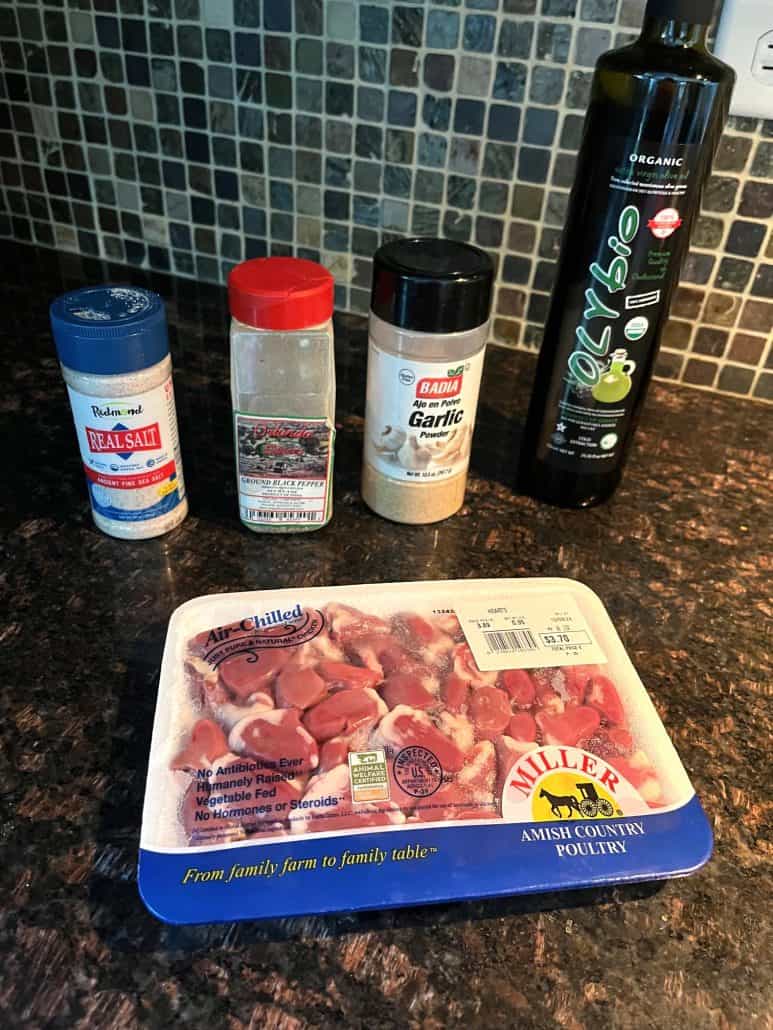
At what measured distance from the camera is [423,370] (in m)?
0.55

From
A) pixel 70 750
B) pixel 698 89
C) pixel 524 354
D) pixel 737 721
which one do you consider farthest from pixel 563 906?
pixel 524 354

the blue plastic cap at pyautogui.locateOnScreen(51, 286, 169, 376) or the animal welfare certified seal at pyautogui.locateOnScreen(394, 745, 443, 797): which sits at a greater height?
the blue plastic cap at pyautogui.locateOnScreen(51, 286, 169, 376)

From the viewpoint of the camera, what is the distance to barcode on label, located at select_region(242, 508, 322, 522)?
0.61m

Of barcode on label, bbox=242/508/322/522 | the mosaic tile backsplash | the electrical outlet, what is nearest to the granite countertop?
barcode on label, bbox=242/508/322/522

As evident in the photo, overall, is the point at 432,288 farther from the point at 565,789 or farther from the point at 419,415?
the point at 565,789

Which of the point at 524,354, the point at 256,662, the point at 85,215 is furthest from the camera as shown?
the point at 85,215

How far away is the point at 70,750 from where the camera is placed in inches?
17.8

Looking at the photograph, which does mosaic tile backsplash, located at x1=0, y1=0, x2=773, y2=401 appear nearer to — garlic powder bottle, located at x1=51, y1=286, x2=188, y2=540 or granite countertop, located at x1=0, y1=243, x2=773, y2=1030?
granite countertop, located at x1=0, y1=243, x2=773, y2=1030

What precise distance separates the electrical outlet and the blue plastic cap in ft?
1.71

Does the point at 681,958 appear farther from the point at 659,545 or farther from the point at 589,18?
the point at 589,18

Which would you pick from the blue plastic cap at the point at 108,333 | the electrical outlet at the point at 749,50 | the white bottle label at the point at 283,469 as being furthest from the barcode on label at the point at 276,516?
the electrical outlet at the point at 749,50

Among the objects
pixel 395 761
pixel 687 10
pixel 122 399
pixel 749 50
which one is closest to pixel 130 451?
pixel 122 399

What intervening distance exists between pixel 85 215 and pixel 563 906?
95 cm

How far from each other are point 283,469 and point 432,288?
17cm
